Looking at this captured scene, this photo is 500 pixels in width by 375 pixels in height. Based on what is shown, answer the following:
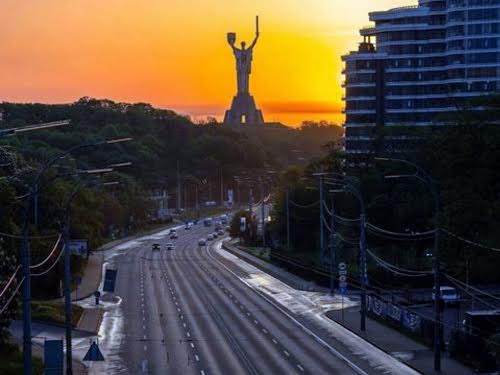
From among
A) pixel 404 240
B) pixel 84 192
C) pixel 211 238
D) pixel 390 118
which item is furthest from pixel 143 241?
pixel 404 240

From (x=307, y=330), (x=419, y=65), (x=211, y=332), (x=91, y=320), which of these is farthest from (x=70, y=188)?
(x=419, y=65)

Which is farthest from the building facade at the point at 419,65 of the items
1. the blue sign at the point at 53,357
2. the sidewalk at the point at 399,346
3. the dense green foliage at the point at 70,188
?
the blue sign at the point at 53,357

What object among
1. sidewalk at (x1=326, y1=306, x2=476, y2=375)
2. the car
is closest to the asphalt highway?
sidewalk at (x1=326, y1=306, x2=476, y2=375)

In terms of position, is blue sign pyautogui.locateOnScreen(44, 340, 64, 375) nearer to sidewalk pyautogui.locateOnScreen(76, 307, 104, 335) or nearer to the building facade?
sidewalk pyautogui.locateOnScreen(76, 307, 104, 335)

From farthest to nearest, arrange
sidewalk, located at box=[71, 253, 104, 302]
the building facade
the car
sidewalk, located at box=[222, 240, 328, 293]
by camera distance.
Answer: the building facade < sidewalk, located at box=[222, 240, 328, 293] < sidewalk, located at box=[71, 253, 104, 302] < the car

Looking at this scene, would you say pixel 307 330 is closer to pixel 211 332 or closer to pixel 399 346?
pixel 211 332
